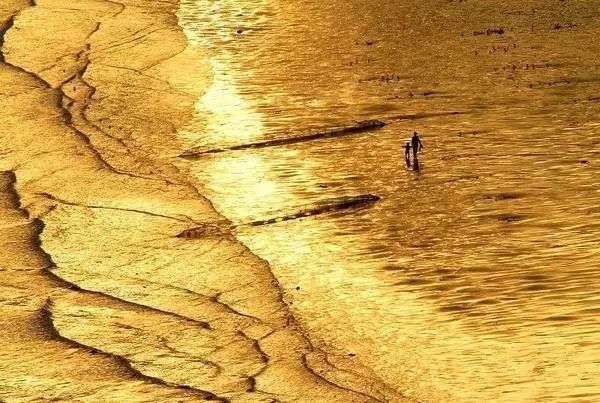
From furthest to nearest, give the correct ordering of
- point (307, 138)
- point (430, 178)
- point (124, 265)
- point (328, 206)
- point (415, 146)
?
1. point (307, 138)
2. point (415, 146)
3. point (430, 178)
4. point (328, 206)
5. point (124, 265)

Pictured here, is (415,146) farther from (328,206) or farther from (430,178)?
(328,206)

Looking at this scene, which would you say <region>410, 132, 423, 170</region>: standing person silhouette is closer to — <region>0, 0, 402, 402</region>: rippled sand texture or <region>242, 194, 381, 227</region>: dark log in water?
<region>242, 194, 381, 227</region>: dark log in water

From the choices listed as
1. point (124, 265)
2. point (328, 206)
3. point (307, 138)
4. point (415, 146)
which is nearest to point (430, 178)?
point (415, 146)

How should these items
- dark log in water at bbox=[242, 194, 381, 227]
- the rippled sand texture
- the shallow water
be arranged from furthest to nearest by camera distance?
dark log in water at bbox=[242, 194, 381, 227] < the shallow water < the rippled sand texture

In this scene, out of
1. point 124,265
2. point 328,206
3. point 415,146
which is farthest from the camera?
point 415,146

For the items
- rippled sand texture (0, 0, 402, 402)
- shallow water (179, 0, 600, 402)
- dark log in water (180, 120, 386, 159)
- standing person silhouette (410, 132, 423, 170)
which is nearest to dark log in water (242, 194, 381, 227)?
shallow water (179, 0, 600, 402)

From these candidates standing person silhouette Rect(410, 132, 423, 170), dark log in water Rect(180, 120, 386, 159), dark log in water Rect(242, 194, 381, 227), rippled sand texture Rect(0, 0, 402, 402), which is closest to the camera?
rippled sand texture Rect(0, 0, 402, 402)

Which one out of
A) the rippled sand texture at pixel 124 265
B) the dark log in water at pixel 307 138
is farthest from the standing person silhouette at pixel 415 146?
the rippled sand texture at pixel 124 265
